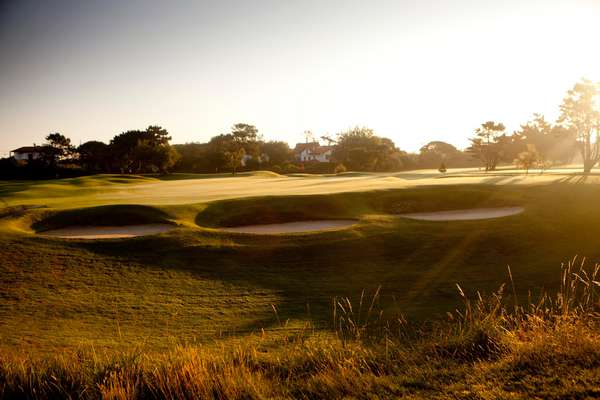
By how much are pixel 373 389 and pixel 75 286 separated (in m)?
8.22

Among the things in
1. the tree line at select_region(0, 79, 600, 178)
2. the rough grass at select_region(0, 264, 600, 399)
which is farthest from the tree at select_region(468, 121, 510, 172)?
the rough grass at select_region(0, 264, 600, 399)

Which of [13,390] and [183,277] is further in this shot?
[183,277]

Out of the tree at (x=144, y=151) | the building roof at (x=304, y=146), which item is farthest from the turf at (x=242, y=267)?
the building roof at (x=304, y=146)

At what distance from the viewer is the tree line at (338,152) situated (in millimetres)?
40500

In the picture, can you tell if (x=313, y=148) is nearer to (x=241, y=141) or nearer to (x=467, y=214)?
(x=241, y=141)

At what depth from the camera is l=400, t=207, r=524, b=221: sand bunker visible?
50.1 ft

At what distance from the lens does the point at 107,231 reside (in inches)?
546

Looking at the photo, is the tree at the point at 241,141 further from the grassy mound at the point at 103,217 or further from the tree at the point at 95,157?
the grassy mound at the point at 103,217

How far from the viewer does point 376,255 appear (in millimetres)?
11906

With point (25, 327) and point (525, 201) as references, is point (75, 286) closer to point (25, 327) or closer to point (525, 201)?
point (25, 327)

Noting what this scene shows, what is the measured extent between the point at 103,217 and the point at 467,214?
1380 centimetres

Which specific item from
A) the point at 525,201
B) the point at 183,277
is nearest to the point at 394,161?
the point at 525,201

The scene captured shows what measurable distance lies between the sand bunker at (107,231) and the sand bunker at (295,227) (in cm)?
244

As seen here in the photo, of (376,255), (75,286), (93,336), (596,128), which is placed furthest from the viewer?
(596,128)
